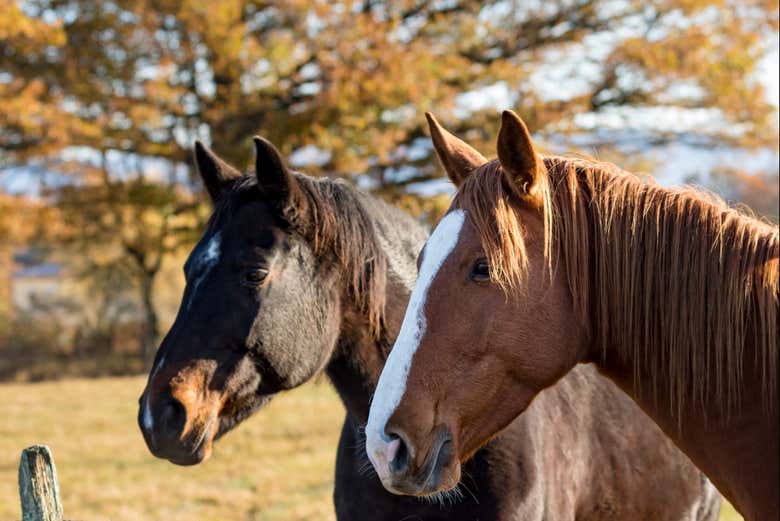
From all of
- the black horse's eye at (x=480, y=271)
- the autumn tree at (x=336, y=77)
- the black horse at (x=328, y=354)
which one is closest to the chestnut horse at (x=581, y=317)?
the black horse's eye at (x=480, y=271)

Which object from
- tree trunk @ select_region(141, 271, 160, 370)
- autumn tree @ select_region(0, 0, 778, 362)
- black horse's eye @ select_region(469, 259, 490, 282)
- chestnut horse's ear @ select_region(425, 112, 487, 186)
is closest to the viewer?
black horse's eye @ select_region(469, 259, 490, 282)

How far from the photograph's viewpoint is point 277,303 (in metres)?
3.16

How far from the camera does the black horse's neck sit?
10.7 feet

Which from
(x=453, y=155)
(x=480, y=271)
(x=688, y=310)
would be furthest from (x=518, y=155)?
(x=688, y=310)

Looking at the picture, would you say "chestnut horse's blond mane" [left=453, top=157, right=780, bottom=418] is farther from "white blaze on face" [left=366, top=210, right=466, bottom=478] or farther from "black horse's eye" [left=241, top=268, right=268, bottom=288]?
"black horse's eye" [left=241, top=268, right=268, bottom=288]

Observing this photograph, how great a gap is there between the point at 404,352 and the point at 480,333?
0.21 meters

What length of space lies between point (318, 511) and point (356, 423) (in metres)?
3.73

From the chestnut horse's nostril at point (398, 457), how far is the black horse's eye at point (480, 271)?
46 cm

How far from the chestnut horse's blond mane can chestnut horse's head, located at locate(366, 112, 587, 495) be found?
0.04 feet

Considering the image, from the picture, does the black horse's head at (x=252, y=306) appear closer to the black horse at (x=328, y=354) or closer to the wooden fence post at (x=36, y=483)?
the black horse at (x=328, y=354)

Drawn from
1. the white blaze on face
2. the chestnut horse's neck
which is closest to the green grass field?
the white blaze on face

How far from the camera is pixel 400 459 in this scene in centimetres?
198

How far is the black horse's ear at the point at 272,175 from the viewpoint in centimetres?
317

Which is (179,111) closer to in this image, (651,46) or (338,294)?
(651,46)
